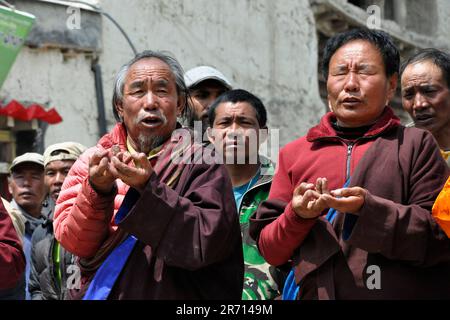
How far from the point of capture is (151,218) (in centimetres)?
233

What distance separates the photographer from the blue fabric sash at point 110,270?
2.44 m

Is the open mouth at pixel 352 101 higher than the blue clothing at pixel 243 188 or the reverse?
higher

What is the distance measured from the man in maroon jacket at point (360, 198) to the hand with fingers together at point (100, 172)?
1.76 feet

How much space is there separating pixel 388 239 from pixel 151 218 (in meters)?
0.74

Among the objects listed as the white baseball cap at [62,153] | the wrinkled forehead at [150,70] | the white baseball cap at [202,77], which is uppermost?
the white baseball cap at [202,77]

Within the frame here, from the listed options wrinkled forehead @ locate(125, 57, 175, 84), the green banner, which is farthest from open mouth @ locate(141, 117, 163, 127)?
the green banner

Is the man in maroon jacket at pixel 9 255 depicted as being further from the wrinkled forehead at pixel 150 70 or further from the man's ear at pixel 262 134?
the man's ear at pixel 262 134

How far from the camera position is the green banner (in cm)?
562

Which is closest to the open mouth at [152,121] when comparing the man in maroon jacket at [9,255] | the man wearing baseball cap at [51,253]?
the man in maroon jacket at [9,255]

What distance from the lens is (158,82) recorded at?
2.77 m

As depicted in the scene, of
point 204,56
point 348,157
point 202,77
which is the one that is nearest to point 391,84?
point 348,157

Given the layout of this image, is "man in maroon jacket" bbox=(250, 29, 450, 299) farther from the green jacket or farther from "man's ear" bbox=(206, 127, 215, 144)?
"man's ear" bbox=(206, 127, 215, 144)

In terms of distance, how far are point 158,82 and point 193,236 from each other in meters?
0.68
